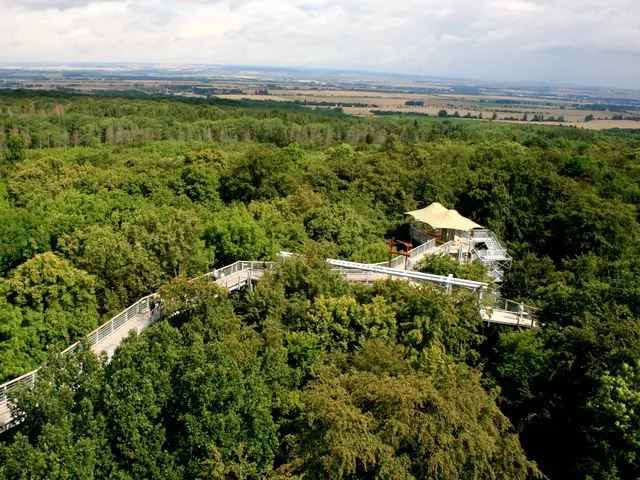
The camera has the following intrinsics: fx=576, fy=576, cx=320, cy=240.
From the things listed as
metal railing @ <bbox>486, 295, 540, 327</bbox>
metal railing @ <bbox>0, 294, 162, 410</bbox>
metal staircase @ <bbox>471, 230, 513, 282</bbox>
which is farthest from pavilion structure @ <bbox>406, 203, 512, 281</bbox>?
metal railing @ <bbox>0, 294, 162, 410</bbox>

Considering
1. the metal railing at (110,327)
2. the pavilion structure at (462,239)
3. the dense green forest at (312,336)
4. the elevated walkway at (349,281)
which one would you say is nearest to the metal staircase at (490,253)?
the pavilion structure at (462,239)

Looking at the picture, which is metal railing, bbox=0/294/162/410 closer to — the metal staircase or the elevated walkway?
the elevated walkway

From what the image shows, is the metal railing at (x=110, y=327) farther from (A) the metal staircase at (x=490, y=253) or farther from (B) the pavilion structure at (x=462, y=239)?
(A) the metal staircase at (x=490, y=253)

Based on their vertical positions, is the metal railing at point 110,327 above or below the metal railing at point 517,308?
above

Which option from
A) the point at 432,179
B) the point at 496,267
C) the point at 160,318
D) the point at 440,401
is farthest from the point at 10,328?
the point at 432,179

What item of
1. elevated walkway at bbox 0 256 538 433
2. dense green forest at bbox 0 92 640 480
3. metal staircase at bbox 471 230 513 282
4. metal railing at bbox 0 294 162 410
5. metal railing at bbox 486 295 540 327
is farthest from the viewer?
metal staircase at bbox 471 230 513 282

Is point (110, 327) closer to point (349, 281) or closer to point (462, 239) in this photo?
point (349, 281)

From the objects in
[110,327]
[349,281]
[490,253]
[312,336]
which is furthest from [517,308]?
[110,327]
